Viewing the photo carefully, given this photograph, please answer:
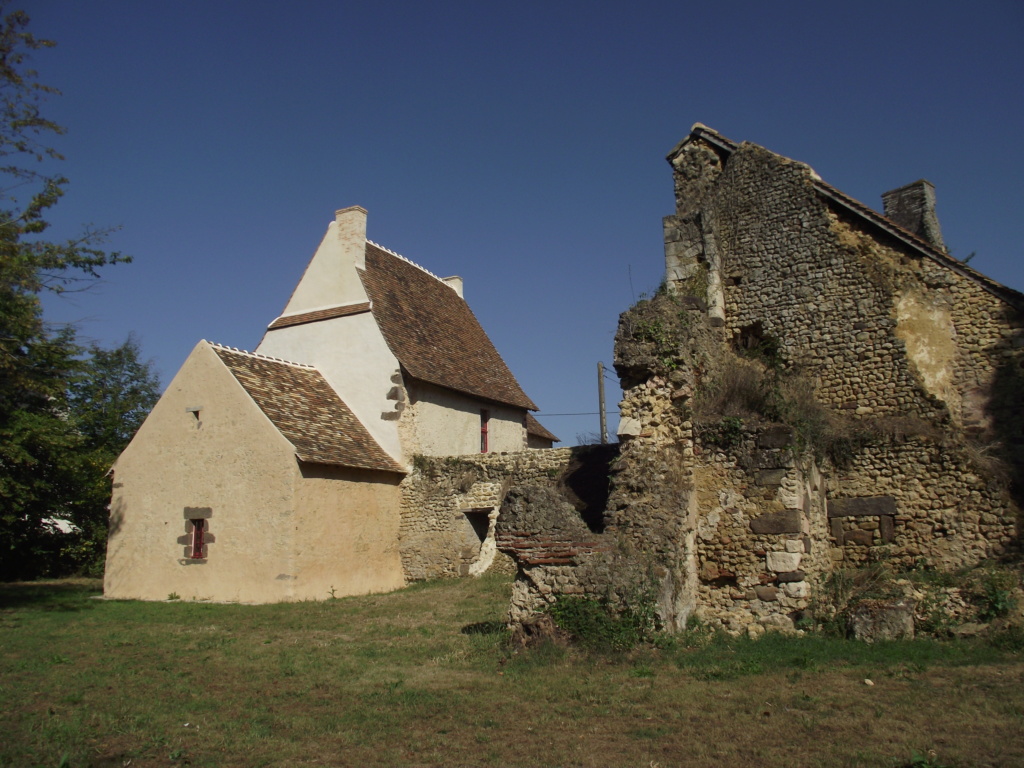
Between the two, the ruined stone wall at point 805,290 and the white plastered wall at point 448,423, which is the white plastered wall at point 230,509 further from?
the ruined stone wall at point 805,290

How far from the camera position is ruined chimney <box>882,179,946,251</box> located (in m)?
14.0

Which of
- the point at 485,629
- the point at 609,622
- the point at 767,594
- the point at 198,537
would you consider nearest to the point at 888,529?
the point at 767,594

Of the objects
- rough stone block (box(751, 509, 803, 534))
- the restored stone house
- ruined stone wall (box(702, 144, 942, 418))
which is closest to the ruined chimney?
ruined stone wall (box(702, 144, 942, 418))

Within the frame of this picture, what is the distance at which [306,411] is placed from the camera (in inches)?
693

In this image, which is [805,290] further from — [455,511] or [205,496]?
[205,496]

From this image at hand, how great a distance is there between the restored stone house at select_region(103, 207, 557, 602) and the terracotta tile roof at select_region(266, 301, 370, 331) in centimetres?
4

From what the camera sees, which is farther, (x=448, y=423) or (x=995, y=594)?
(x=448, y=423)

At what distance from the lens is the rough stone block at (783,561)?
965 centimetres

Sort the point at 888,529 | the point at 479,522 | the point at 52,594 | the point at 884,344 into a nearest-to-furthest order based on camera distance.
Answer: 1. the point at 888,529
2. the point at 884,344
3. the point at 52,594
4. the point at 479,522

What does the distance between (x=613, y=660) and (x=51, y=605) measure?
41.3 feet

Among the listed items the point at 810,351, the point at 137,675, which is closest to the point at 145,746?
the point at 137,675

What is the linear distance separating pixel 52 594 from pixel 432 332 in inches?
442

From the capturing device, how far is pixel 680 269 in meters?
13.4

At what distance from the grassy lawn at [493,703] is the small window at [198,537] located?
5.31 meters
